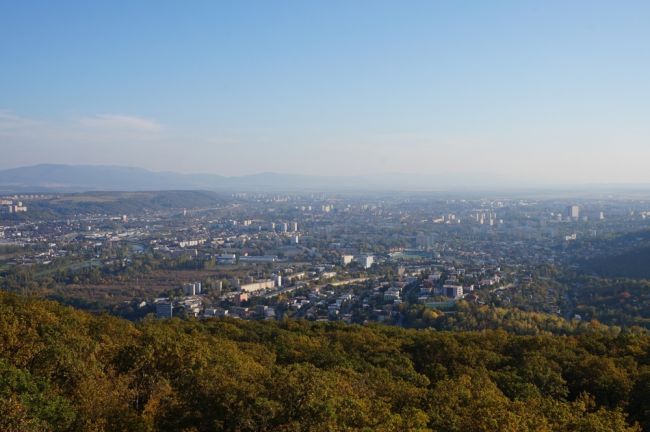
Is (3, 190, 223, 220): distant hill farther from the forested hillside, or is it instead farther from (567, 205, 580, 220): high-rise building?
the forested hillside

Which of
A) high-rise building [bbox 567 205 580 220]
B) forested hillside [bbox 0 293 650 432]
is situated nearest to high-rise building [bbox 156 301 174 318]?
forested hillside [bbox 0 293 650 432]

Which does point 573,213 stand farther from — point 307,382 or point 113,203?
point 307,382

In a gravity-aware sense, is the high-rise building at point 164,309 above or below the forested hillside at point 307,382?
below

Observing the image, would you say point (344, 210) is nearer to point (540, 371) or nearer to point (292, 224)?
point (292, 224)

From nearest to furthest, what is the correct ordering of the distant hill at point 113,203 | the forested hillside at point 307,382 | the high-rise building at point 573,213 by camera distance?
the forested hillside at point 307,382, the high-rise building at point 573,213, the distant hill at point 113,203

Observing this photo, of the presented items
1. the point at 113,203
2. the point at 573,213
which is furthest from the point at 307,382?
the point at 113,203

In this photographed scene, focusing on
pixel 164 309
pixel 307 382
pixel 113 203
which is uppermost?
pixel 307 382

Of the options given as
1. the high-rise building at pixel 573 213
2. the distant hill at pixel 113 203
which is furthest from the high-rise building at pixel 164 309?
the high-rise building at pixel 573 213

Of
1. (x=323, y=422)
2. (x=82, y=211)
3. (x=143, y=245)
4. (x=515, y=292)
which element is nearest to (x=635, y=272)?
(x=515, y=292)

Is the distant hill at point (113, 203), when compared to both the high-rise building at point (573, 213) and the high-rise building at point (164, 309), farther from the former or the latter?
the high-rise building at point (573, 213)
